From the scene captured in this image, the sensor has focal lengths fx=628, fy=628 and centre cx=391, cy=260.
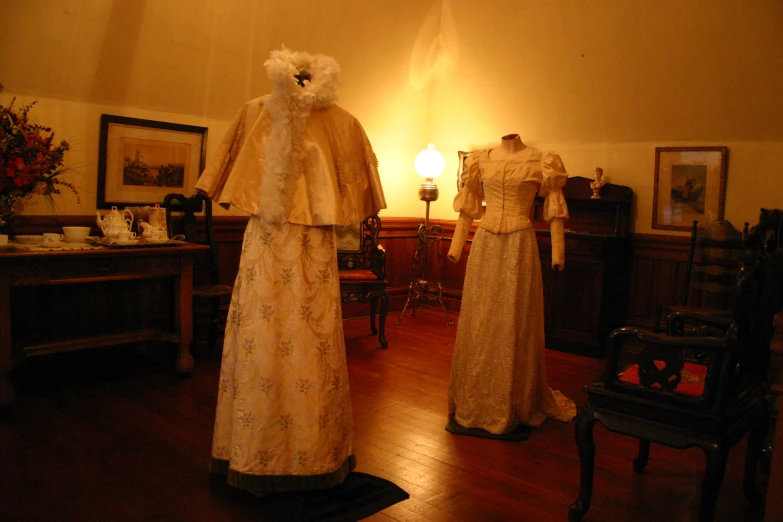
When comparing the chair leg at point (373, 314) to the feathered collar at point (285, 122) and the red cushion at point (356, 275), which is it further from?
the feathered collar at point (285, 122)

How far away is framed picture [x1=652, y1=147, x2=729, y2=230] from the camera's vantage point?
16.3 feet

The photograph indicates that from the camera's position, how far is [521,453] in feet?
10.3

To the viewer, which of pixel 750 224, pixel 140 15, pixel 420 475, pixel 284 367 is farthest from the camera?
pixel 750 224

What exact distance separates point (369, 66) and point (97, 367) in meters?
3.43

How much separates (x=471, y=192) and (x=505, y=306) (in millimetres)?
722

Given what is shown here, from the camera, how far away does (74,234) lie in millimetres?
3721

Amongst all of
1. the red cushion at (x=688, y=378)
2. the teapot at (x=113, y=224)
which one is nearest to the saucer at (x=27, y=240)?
the teapot at (x=113, y=224)

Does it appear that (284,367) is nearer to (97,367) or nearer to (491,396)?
(491,396)

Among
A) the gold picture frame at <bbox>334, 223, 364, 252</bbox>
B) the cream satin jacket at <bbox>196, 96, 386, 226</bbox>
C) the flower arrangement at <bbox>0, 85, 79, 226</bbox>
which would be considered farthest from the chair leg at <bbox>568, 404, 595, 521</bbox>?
the gold picture frame at <bbox>334, 223, 364, 252</bbox>

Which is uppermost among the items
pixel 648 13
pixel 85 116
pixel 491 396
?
pixel 648 13

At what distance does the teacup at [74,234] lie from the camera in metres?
3.71

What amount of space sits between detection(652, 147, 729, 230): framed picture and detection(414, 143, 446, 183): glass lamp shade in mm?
2026

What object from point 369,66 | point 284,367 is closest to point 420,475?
point 284,367

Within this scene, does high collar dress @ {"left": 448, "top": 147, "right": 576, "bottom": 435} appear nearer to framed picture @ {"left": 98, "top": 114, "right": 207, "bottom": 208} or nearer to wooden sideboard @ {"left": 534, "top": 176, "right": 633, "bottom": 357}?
wooden sideboard @ {"left": 534, "top": 176, "right": 633, "bottom": 357}
